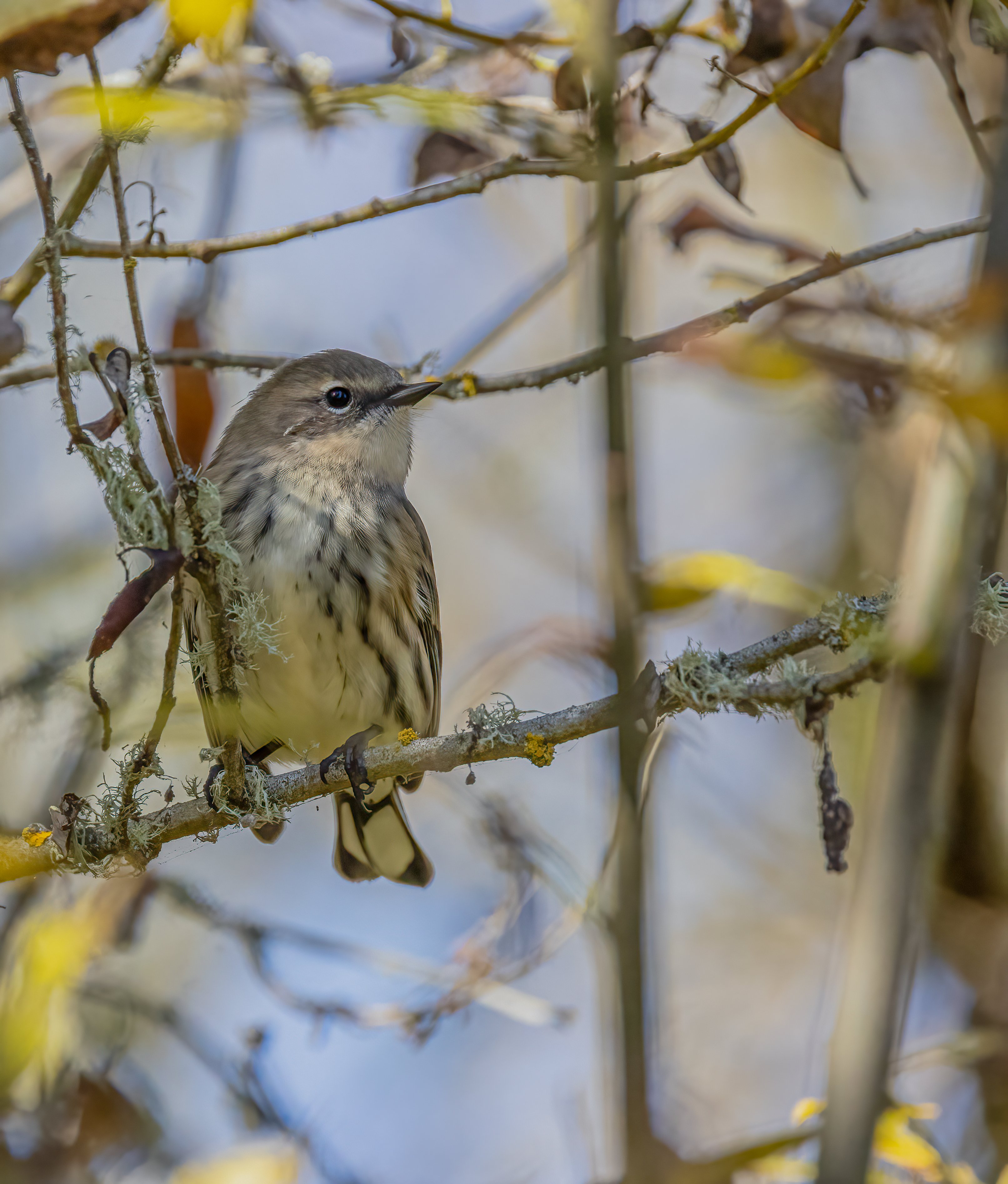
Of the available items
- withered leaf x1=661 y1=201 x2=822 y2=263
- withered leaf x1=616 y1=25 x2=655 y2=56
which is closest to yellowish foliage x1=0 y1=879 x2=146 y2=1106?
withered leaf x1=661 y1=201 x2=822 y2=263

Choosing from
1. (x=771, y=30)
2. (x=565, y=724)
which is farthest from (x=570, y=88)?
(x=565, y=724)

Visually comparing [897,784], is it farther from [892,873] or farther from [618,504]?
[618,504]

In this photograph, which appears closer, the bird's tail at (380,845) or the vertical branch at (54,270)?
the vertical branch at (54,270)

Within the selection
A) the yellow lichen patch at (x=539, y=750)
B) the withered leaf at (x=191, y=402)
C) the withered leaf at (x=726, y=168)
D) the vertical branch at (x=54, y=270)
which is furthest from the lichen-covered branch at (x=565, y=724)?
the withered leaf at (x=726, y=168)

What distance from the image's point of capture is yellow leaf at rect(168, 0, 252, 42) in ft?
10.6

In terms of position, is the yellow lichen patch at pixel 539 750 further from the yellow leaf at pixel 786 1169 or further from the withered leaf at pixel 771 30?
the withered leaf at pixel 771 30

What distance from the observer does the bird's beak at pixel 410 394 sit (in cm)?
488

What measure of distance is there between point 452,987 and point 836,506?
4.72 meters

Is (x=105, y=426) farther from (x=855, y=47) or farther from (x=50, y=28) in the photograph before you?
(x=855, y=47)

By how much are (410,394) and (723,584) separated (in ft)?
6.65

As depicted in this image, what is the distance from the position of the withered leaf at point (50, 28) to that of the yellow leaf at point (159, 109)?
16cm

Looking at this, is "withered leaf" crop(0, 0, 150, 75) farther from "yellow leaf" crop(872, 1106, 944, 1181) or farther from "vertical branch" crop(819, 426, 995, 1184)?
"yellow leaf" crop(872, 1106, 944, 1181)

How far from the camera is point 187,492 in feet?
9.64

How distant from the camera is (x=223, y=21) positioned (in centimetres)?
329
